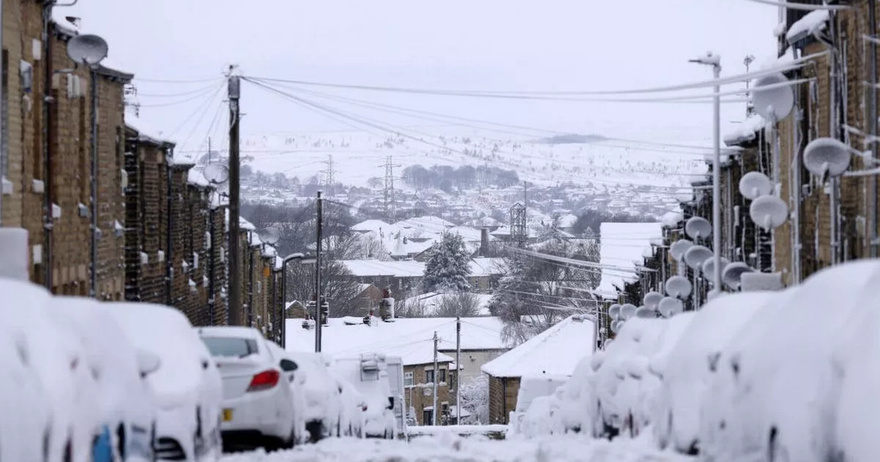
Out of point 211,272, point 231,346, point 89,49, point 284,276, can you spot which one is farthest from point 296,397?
point 284,276

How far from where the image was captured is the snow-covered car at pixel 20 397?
28.1ft

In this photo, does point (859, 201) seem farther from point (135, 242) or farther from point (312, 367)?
point (135, 242)

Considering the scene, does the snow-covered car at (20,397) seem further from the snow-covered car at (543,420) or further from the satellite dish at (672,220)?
the satellite dish at (672,220)

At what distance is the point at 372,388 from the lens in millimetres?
39031

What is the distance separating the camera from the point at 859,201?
27.1 metres

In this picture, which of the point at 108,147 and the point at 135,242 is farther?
the point at 135,242

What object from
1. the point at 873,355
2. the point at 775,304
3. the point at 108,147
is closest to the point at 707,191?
the point at 108,147

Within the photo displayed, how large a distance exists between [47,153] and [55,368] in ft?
65.2

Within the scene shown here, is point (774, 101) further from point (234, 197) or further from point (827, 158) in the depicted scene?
point (234, 197)

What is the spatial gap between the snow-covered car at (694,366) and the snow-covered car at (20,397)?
646 centimetres

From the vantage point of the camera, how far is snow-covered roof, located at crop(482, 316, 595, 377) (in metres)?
82.4

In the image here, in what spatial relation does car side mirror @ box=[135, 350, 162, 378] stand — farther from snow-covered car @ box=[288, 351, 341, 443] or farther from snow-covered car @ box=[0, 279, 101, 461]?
snow-covered car @ box=[288, 351, 341, 443]

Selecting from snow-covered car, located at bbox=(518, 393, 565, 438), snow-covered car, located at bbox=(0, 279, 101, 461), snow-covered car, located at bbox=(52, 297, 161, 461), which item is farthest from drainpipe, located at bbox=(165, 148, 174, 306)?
snow-covered car, located at bbox=(0, 279, 101, 461)

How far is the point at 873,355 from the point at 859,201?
63.0ft
